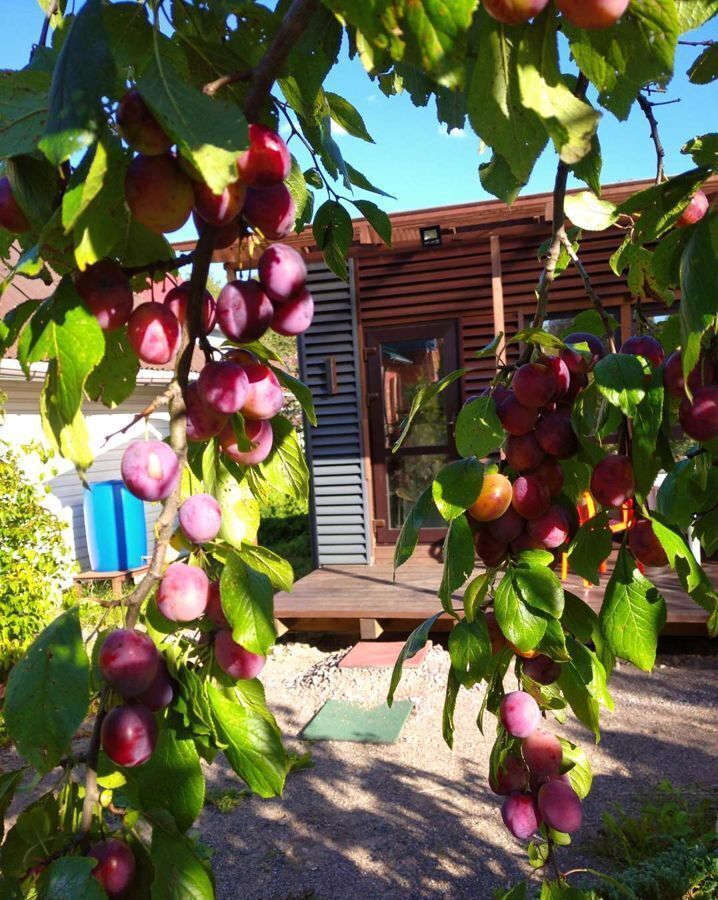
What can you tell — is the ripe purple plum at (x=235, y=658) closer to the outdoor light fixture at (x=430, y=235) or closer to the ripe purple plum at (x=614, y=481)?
the ripe purple plum at (x=614, y=481)

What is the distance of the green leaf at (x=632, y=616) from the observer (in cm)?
103

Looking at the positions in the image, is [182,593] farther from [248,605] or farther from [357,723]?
[357,723]

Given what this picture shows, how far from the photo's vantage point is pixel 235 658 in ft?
2.74

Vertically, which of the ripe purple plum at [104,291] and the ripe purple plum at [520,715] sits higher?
the ripe purple plum at [104,291]

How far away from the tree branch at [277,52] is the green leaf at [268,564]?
0.48m

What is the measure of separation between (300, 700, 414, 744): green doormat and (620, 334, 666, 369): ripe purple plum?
4.45 meters

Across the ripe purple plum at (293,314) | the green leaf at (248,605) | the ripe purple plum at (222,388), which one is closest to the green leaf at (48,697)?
the green leaf at (248,605)

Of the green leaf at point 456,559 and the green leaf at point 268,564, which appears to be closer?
the green leaf at point 268,564

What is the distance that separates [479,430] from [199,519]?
45 cm

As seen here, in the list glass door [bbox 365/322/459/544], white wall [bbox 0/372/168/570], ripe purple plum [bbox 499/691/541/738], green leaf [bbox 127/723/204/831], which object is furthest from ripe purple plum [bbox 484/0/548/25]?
glass door [bbox 365/322/459/544]

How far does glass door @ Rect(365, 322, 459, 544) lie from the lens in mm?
8070

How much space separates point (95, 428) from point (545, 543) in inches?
353

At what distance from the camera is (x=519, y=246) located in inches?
306

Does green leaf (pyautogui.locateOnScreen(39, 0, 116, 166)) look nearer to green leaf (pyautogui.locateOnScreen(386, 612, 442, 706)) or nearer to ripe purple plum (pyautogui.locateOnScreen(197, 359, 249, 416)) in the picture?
ripe purple plum (pyautogui.locateOnScreen(197, 359, 249, 416))
